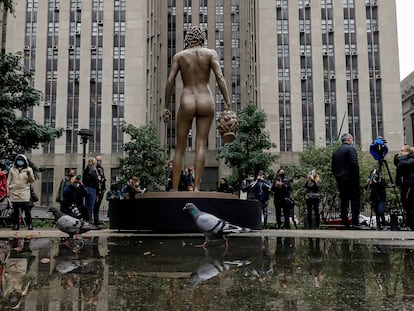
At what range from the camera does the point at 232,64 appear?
7100cm

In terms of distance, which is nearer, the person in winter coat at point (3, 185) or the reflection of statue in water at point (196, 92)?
the reflection of statue in water at point (196, 92)

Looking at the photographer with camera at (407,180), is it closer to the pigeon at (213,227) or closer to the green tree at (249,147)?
the pigeon at (213,227)

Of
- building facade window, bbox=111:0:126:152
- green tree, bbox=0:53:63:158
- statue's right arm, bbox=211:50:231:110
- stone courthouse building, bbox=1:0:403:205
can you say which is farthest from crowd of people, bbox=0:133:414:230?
stone courthouse building, bbox=1:0:403:205

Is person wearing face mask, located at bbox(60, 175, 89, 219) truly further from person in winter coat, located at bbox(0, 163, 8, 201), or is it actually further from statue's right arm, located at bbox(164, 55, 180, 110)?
statue's right arm, located at bbox(164, 55, 180, 110)

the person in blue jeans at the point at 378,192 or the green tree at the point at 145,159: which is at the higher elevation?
the green tree at the point at 145,159

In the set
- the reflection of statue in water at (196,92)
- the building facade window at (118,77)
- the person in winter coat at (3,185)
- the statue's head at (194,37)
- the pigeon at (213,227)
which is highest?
the building facade window at (118,77)

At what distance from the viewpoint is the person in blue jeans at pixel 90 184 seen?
11.5m

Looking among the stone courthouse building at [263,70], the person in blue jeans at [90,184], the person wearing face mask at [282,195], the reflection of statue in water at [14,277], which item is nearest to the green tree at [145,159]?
the stone courthouse building at [263,70]

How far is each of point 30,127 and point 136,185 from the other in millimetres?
6401

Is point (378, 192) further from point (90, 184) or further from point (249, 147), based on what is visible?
point (249, 147)

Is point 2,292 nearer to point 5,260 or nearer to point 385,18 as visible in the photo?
point 5,260

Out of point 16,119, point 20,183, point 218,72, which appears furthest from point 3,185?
point 218,72

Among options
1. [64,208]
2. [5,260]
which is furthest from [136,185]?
[5,260]

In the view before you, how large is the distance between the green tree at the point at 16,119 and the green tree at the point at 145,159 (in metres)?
16.3
